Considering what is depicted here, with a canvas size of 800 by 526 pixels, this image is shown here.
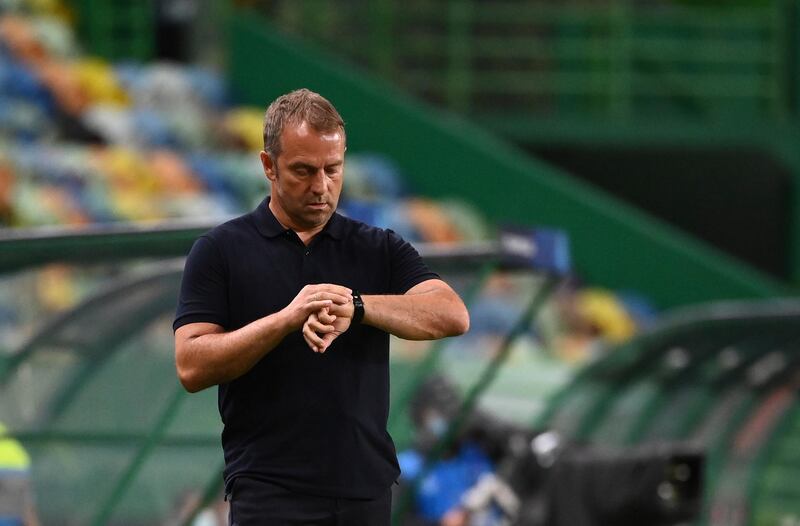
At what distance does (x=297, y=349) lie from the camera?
4.14 m

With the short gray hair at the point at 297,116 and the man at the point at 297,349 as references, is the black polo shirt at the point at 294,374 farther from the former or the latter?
the short gray hair at the point at 297,116

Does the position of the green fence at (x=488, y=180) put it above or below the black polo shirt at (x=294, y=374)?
below

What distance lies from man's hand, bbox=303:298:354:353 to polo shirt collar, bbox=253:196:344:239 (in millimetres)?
288

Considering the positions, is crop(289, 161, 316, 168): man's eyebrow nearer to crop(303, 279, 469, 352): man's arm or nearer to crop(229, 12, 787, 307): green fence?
crop(303, 279, 469, 352): man's arm

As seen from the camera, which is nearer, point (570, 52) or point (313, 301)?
point (313, 301)

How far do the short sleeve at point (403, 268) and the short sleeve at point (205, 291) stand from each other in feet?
1.29

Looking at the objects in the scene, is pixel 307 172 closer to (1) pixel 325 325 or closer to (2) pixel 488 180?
(1) pixel 325 325

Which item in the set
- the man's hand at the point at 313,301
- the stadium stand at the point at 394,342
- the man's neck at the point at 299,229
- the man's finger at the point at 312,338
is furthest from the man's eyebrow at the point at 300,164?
the stadium stand at the point at 394,342

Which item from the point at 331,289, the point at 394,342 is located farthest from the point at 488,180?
the point at 331,289

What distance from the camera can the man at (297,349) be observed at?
411 centimetres

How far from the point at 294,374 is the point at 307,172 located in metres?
0.43

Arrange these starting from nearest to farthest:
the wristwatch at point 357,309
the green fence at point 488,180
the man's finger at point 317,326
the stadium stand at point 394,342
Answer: the man's finger at point 317,326, the wristwatch at point 357,309, the stadium stand at point 394,342, the green fence at point 488,180

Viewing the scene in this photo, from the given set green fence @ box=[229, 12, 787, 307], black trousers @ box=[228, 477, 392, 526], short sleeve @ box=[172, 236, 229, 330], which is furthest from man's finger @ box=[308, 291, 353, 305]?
green fence @ box=[229, 12, 787, 307]

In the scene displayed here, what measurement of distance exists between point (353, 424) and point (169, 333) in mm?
2659
